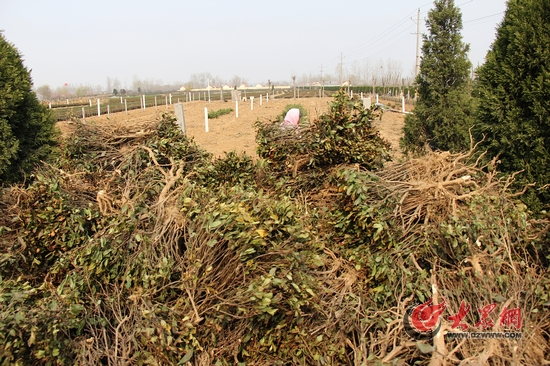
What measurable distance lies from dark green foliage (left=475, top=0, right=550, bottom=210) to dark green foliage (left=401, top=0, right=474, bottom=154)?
404 cm

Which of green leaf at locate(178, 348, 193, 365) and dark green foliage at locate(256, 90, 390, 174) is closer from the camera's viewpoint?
green leaf at locate(178, 348, 193, 365)

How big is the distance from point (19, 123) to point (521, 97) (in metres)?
5.69

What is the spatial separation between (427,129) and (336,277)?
253 inches

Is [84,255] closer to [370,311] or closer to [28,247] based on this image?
[28,247]

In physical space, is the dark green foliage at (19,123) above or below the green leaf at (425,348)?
above

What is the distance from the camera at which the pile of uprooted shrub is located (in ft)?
7.92

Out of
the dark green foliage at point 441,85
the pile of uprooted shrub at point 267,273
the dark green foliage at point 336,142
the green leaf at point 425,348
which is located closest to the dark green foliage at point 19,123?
the pile of uprooted shrub at point 267,273

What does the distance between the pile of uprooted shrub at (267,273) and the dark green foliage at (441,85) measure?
195 inches

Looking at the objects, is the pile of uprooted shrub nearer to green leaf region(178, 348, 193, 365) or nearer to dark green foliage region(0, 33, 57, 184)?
green leaf region(178, 348, 193, 365)

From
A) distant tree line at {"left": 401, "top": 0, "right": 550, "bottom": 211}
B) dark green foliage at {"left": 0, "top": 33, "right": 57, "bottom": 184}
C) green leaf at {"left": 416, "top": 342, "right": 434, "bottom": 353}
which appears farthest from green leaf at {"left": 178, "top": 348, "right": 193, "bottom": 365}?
distant tree line at {"left": 401, "top": 0, "right": 550, "bottom": 211}

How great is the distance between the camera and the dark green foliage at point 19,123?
4.45 meters

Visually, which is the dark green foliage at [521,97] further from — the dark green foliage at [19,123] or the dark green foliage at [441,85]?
the dark green foliage at [19,123]

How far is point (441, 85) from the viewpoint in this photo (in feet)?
29.0

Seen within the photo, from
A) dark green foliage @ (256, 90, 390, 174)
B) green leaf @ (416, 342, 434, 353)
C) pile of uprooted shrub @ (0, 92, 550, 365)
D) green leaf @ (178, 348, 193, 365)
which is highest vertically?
dark green foliage @ (256, 90, 390, 174)
